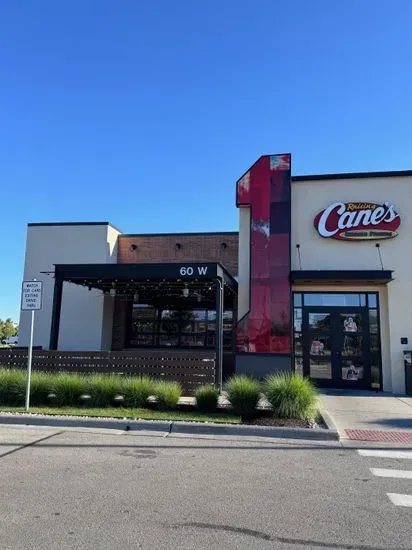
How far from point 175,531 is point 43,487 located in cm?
198

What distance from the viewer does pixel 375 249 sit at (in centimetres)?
1747

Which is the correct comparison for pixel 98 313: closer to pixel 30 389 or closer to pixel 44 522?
pixel 30 389

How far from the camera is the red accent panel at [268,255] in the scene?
17297 millimetres

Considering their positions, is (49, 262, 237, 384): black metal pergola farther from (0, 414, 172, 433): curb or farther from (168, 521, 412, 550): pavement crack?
(168, 521, 412, 550): pavement crack

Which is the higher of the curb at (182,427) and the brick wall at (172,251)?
the brick wall at (172,251)

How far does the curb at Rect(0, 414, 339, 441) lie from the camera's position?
8727 mm

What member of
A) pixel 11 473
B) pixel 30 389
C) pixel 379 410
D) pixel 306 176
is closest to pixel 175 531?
pixel 11 473

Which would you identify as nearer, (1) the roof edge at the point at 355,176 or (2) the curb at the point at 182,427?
(2) the curb at the point at 182,427

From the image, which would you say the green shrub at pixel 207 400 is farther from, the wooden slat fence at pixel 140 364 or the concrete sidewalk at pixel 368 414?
the concrete sidewalk at pixel 368 414

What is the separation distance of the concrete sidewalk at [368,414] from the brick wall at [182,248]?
727 cm

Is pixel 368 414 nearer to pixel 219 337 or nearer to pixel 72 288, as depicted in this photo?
pixel 219 337

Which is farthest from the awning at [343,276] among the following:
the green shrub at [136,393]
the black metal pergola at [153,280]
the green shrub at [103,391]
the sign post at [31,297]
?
the sign post at [31,297]

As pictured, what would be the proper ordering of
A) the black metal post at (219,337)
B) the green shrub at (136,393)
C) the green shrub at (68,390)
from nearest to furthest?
the green shrub at (136,393) → the green shrub at (68,390) → the black metal post at (219,337)

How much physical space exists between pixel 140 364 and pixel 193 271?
11.3ft
